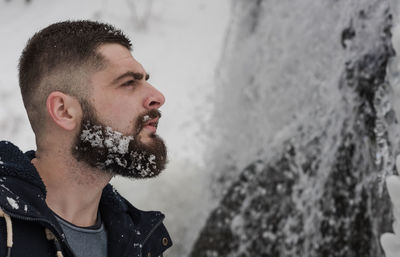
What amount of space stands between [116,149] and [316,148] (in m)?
2.15

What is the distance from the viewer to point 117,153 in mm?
1520

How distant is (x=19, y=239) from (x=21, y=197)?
114 millimetres

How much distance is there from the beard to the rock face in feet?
4.28

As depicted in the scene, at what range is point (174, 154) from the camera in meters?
6.09

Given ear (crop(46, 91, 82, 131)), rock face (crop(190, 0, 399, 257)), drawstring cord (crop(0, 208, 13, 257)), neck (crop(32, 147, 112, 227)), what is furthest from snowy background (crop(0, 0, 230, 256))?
drawstring cord (crop(0, 208, 13, 257))

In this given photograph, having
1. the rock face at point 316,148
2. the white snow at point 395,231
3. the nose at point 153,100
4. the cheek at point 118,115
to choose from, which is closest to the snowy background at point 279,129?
the rock face at point 316,148

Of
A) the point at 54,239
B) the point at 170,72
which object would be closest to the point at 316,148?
the point at 54,239

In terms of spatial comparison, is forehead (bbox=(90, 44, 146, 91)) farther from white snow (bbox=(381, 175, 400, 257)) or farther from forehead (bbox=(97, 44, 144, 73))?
white snow (bbox=(381, 175, 400, 257))

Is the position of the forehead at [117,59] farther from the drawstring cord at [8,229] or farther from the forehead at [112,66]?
the drawstring cord at [8,229]

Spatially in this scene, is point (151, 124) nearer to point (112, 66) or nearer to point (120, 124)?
point (120, 124)

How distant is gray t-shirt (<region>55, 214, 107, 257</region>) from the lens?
151 centimetres

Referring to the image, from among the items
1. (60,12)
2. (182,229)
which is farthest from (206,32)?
(182,229)

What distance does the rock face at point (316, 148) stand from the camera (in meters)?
2.81

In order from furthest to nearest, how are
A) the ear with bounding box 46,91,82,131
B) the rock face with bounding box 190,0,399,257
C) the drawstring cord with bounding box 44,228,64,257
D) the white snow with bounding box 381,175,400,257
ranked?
the rock face with bounding box 190,0,399,257
the white snow with bounding box 381,175,400,257
the ear with bounding box 46,91,82,131
the drawstring cord with bounding box 44,228,64,257
